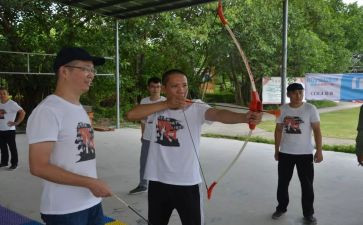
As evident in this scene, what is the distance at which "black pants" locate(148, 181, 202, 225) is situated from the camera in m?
2.36

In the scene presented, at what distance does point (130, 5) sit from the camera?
8750 millimetres

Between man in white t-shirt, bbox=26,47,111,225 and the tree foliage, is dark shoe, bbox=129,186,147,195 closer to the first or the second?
man in white t-shirt, bbox=26,47,111,225

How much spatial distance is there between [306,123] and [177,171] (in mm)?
1824

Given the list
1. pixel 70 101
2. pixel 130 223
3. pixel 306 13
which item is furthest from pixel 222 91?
pixel 70 101

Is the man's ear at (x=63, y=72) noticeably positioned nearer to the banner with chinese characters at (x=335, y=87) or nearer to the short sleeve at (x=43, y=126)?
the short sleeve at (x=43, y=126)

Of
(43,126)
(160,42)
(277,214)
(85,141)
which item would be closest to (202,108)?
(85,141)

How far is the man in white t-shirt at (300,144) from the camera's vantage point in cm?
369

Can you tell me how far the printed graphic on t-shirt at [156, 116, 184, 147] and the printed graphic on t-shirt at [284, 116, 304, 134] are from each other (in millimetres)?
1663

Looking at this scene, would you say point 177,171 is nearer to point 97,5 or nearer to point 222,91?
point 97,5

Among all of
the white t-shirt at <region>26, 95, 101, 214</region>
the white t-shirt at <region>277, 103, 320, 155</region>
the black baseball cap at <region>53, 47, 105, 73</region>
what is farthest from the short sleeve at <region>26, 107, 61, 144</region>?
the white t-shirt at <region>277, 103, 320, 155</region>

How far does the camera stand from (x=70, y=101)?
1853mm

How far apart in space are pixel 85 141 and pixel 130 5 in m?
7.37

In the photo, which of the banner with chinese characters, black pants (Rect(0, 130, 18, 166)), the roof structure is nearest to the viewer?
black pants (Rect(0, 130, 18, 166))

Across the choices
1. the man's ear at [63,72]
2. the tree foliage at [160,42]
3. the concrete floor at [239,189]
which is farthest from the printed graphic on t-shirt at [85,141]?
the tree foliage at [160,42]
